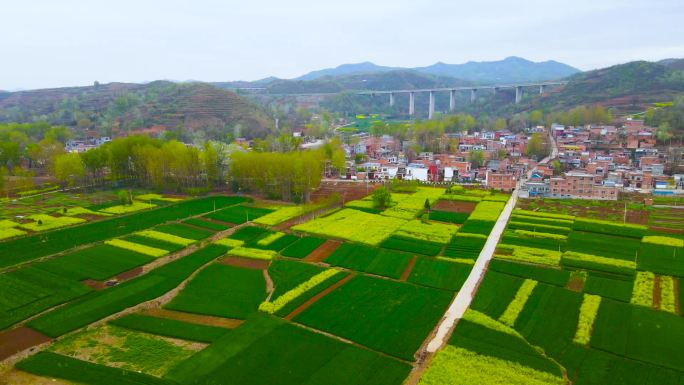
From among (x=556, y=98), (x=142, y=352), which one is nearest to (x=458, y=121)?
(x=556, y=98)

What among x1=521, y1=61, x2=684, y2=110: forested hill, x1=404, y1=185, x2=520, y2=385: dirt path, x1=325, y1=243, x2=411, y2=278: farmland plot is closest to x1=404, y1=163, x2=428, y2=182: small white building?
x1=404, y1=185, x2=520, y2=385: dirt path

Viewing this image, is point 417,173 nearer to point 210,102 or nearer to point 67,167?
point 67,167

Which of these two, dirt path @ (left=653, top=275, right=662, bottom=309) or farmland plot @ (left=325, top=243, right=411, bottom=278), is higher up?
A: farmland plot @ (left=325, top=243, right=411, bottom=278)

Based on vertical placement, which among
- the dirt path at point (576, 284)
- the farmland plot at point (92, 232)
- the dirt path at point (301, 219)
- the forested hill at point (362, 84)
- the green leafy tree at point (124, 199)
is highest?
the forested hill at point (362, 84)

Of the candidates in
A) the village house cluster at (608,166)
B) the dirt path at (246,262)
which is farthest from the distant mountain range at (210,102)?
the dirt path at (246,262)

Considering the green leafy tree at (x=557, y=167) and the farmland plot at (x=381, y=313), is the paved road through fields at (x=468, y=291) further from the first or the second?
the green leafy tree at (x=557, y=167)

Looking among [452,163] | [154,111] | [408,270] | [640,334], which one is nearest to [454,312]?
[408,270]

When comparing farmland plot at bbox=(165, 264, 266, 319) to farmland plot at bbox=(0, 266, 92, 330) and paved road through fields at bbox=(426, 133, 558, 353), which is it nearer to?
farmland plot at bbox=(0, 266, 92, 330)
